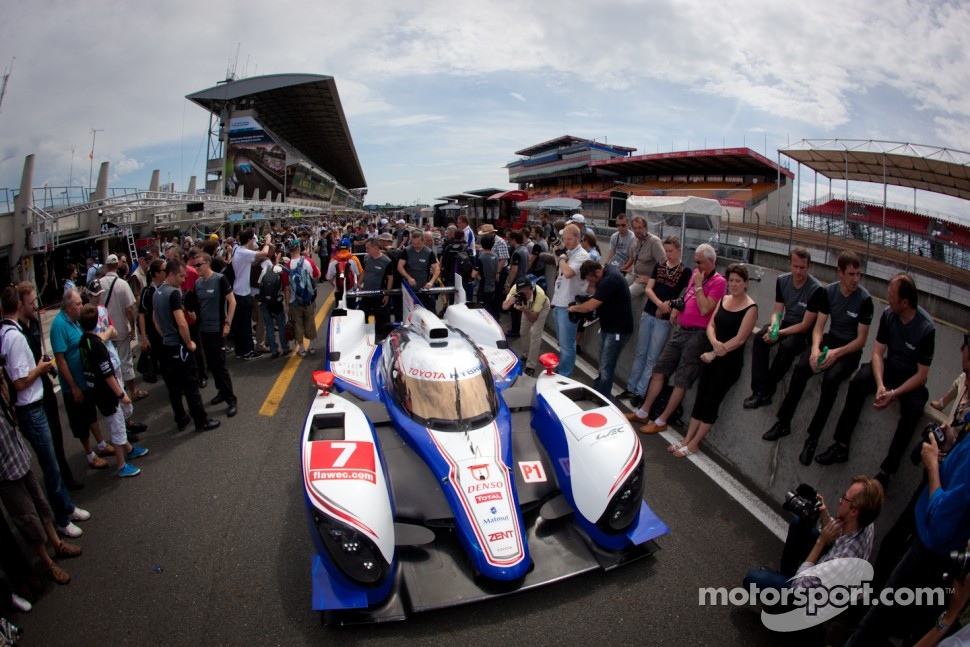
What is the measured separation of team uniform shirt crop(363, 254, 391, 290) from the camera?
805cm

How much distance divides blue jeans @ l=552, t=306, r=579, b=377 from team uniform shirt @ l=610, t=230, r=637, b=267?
212 centimetres

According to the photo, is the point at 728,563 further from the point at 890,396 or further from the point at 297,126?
the point at 297,126

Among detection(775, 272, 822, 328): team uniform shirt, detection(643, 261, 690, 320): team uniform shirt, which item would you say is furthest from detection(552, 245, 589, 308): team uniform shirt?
detection(775, 272, 822, 328): team uniform shirt

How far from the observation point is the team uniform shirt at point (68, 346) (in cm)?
412

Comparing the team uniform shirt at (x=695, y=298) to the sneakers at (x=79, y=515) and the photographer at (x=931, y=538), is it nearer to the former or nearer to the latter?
the photographer at (x=931, y=538)

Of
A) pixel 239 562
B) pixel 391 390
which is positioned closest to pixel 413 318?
pixel 391 390

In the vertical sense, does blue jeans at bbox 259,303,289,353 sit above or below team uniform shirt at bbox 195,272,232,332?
below

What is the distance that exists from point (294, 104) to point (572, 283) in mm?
56137

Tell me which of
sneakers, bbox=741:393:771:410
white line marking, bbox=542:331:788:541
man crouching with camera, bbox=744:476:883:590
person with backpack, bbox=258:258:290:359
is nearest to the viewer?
man crouching with camera, bbox=744:476:883:590

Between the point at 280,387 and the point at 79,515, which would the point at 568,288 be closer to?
the point at 280,387

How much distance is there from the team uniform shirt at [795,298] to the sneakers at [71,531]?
5.94 metres

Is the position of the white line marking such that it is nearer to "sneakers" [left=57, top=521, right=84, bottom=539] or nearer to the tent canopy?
"sneakers" [left=57, top=521, right=84, bottom=539]

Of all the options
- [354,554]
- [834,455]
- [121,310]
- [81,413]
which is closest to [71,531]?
[81,413]

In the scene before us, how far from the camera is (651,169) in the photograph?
42.8 meters
